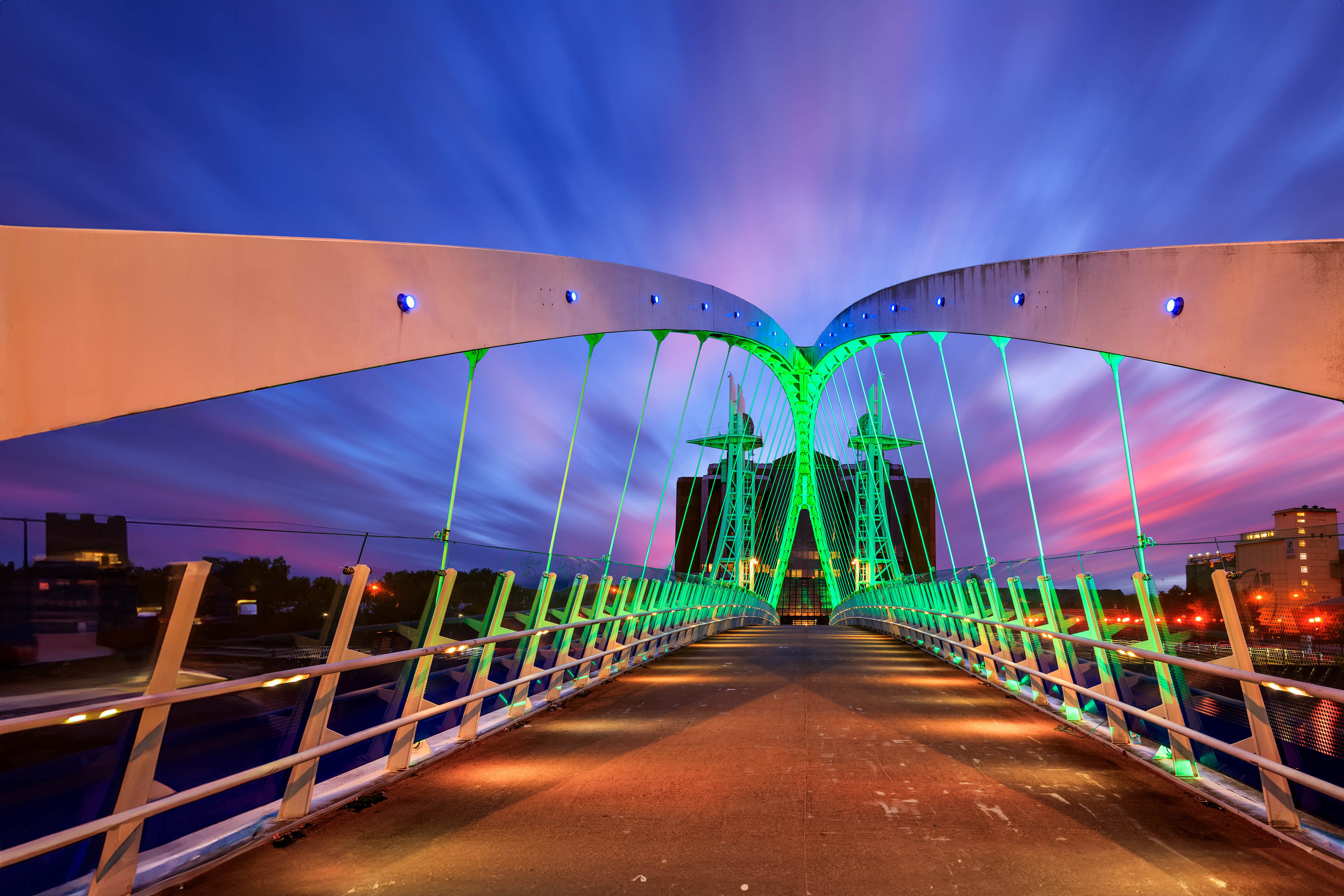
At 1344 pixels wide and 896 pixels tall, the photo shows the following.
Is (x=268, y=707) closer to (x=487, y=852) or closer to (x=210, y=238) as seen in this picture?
(x=210, y=238)

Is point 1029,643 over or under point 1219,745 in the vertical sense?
over

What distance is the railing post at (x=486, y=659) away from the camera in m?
6.54

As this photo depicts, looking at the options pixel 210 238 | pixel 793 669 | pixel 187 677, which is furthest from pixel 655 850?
pixel 793 669

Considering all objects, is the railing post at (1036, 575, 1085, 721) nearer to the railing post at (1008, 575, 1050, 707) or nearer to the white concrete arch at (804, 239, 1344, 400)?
the railing post at (1008, 575, 1050, 707)

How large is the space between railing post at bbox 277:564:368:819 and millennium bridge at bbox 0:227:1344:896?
23mm

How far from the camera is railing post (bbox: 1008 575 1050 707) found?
854 cm

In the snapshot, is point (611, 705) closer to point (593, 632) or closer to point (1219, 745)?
point (593, 632)

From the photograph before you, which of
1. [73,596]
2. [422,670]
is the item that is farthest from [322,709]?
[73,596]

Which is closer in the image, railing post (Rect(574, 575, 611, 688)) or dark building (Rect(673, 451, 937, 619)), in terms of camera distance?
railing post (Rect(574, 575, 611, 688))

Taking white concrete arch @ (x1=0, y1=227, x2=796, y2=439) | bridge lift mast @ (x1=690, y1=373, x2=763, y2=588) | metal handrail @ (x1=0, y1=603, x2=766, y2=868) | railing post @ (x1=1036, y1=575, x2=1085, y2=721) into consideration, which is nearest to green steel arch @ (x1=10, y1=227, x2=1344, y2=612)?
white concrete arch @ (x1=0, y1=227, x2=796, y2=439)

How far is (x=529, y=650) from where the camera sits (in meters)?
7.66

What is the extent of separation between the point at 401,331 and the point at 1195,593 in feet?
21.0

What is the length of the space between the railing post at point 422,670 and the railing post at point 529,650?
5.21 ft

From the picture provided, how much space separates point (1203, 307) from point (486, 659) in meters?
7.85
